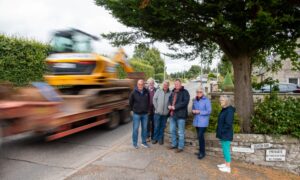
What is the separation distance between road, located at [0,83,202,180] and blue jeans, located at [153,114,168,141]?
1139 mm

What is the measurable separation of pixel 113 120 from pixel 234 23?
17.2 feet

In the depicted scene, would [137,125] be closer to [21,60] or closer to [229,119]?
[229,119]

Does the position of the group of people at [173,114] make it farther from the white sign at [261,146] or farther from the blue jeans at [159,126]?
the white sign at [261,146]

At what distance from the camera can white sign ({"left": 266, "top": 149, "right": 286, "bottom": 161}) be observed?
611cm

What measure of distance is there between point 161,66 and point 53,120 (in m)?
55.6

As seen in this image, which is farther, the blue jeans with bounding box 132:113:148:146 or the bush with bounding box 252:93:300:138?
the blue jeans with bounding box 132:113:148:146

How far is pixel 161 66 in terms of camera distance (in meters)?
60.5

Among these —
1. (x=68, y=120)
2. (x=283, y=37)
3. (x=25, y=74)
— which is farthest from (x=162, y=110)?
(x=25, y=74)

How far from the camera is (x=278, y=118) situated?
21.1 ft

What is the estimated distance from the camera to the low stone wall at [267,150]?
6105 millimetres

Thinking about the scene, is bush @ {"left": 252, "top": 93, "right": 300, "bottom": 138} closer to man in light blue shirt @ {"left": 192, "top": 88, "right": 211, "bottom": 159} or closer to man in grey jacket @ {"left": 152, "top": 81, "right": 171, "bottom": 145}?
man in light blue shirt @ {"left": 192, "top": 88, "right": 211, "bottom": 159}

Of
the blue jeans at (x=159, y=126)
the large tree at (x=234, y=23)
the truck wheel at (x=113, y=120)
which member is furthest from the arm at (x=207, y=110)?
the truck wheel at (x=113, y=120)

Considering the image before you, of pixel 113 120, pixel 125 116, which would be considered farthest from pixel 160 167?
pixel 125 116

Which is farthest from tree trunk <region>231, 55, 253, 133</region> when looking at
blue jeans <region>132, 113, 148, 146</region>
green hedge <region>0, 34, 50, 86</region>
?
green hedge <region>0, 34, 50, 86</region>
